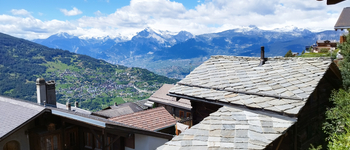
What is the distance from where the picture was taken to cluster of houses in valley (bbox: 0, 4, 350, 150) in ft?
22.9

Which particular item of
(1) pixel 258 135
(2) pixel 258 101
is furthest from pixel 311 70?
(1) pixel 258 135

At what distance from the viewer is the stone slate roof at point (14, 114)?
30.8 feet

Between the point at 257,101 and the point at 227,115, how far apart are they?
105 cm

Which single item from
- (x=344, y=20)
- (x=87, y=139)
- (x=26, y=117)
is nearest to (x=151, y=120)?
(x=87, y=139)

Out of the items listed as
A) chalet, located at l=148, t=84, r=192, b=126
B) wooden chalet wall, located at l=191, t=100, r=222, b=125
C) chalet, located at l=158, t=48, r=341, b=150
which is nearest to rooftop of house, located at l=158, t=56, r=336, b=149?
chalet, located at l=158, t=48, r=341, b=150

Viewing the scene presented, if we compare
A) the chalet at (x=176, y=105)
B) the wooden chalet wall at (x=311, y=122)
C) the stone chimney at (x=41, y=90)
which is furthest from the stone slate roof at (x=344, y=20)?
the stone chimney at (x=41, y=90)

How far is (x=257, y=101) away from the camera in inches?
319

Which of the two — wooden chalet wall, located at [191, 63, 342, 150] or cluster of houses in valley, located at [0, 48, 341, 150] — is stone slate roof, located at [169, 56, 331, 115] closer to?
cluster of houses in valley, located at [0, 48, 341, 150]

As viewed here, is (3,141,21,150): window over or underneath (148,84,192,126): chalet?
over

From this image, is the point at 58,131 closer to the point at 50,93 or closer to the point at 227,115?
the point at 50,93

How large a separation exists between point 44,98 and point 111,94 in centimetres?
15738

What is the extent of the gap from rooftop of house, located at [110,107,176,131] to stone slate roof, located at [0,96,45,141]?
3433 mm

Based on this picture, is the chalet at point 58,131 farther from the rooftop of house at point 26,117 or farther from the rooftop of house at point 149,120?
the rooftop of house at point 149,120

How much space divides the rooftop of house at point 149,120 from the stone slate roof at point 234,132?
569 cm
